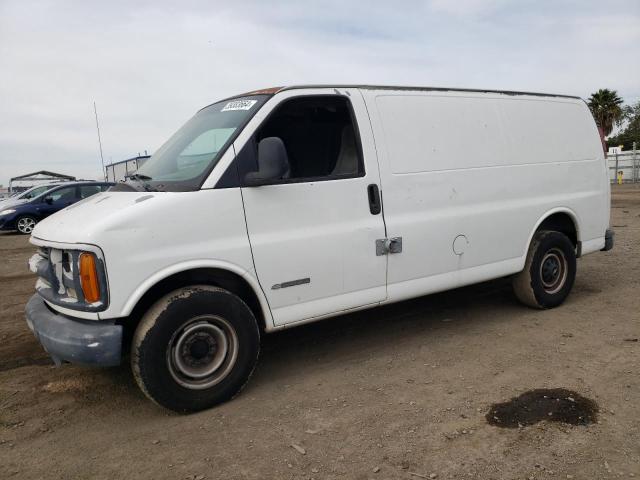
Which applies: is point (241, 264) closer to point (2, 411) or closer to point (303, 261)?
point (303, 261)

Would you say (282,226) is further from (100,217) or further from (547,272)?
(547,272)

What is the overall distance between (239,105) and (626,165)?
30.5 m

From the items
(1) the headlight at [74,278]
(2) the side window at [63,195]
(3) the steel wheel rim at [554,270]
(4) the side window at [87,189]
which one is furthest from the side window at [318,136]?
(2) the side window at [63,195]

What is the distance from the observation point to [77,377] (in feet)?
13.6

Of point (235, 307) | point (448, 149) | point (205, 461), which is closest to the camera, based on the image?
point (205, 461)

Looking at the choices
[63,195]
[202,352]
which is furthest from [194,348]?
[63,195]

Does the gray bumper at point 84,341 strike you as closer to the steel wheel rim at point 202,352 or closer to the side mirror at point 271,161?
the steel wheel rim at point 202,352

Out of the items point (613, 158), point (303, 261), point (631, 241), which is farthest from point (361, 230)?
point (613, 158)

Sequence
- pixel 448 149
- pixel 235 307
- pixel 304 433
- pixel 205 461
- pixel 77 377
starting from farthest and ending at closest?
pixel 448 149
pixel 77 377
pixel 235 307
pixel 304 433
pixel 205 461

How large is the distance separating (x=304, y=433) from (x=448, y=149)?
8.63 ft

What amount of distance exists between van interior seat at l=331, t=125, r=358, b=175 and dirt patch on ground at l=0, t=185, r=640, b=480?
1533 millimetres

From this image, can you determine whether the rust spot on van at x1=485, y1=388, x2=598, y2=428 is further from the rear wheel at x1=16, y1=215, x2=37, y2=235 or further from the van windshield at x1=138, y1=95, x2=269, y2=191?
Result: the rear wheel at x1=16, y1=215, x2=37, y2=235

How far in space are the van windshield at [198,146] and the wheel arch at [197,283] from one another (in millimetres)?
539

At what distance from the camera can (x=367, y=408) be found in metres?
3.45
